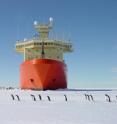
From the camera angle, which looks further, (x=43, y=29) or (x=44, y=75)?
(x=43, y=29)

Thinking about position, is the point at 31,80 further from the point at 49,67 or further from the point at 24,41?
the point at 24,41

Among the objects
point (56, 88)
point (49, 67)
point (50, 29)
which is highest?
point (50, 29)

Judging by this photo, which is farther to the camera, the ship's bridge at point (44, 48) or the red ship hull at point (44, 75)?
the ship's bridge at point (44, 48)

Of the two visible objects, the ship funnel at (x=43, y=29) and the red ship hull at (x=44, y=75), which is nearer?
the red ship hull at (x=44, y=75)

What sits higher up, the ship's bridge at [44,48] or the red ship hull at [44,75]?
the ship's bridge at [44,48]

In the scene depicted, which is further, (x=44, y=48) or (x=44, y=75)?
(x=44, y=48)

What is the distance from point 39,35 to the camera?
69.9 meters

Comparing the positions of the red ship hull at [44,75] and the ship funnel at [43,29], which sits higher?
the ship funnel at [43,29]

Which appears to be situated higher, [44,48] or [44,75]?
[44,48]

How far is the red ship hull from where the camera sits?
5581cm

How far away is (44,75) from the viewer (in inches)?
2196

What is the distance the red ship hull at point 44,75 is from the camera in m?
55.8

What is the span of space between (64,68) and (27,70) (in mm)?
6921

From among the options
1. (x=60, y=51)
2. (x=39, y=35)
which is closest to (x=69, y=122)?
(x=60, y=51)
